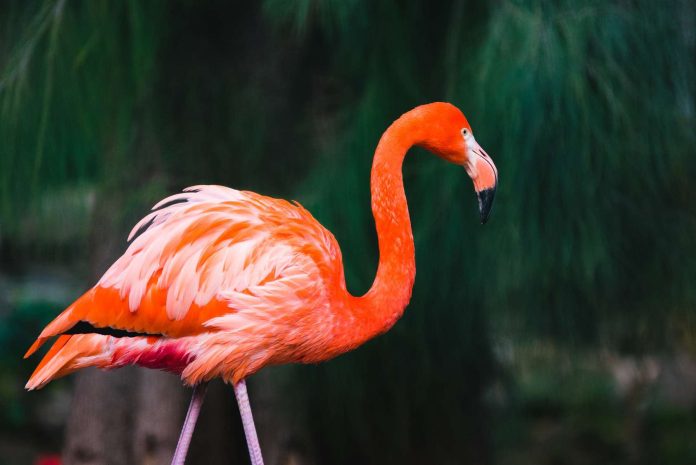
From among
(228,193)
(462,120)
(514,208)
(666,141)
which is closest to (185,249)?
(228,193)

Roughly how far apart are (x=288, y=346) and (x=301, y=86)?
172cm

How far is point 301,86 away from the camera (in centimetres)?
418

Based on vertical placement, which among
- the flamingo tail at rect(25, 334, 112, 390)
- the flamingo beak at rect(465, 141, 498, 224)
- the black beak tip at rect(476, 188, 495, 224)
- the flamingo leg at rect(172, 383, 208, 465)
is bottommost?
the flamingo leg at rect(172, 383, 208, 465)

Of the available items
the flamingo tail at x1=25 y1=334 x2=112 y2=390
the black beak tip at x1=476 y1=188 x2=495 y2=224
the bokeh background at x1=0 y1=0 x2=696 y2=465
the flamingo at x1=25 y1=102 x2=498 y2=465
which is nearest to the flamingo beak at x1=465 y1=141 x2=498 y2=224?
the black beak tip at x1=476 y1=188 x2=495 y2=224

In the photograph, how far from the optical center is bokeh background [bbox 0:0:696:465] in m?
3.46

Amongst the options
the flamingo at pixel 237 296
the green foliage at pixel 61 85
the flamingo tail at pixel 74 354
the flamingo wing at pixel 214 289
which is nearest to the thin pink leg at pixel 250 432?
the flamingo at pixel 237 296

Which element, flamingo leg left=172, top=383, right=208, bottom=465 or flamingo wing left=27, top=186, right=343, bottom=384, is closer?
flamingo wing left=27, top=186, right=343, bottom=384

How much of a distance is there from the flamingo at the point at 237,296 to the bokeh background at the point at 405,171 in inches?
31.0

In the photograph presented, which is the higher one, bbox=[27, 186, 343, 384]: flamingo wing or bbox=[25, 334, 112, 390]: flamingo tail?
bbox=[27, 186, 343, 384]: flamingo wing

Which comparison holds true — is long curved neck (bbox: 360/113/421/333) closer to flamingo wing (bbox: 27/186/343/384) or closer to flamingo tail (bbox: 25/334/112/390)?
flamingo wing (bbox: 27/186/343/384)

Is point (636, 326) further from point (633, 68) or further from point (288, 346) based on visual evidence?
point (288, 346)

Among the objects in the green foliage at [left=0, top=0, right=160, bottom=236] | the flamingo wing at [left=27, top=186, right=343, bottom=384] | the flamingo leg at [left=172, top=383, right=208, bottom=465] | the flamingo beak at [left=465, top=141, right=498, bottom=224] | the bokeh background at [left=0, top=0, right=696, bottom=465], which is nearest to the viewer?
the flamingo wing at [left=27, top=186, right=343, bottom=384]

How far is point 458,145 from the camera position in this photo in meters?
2.87

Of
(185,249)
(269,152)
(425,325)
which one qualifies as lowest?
(425,325)
